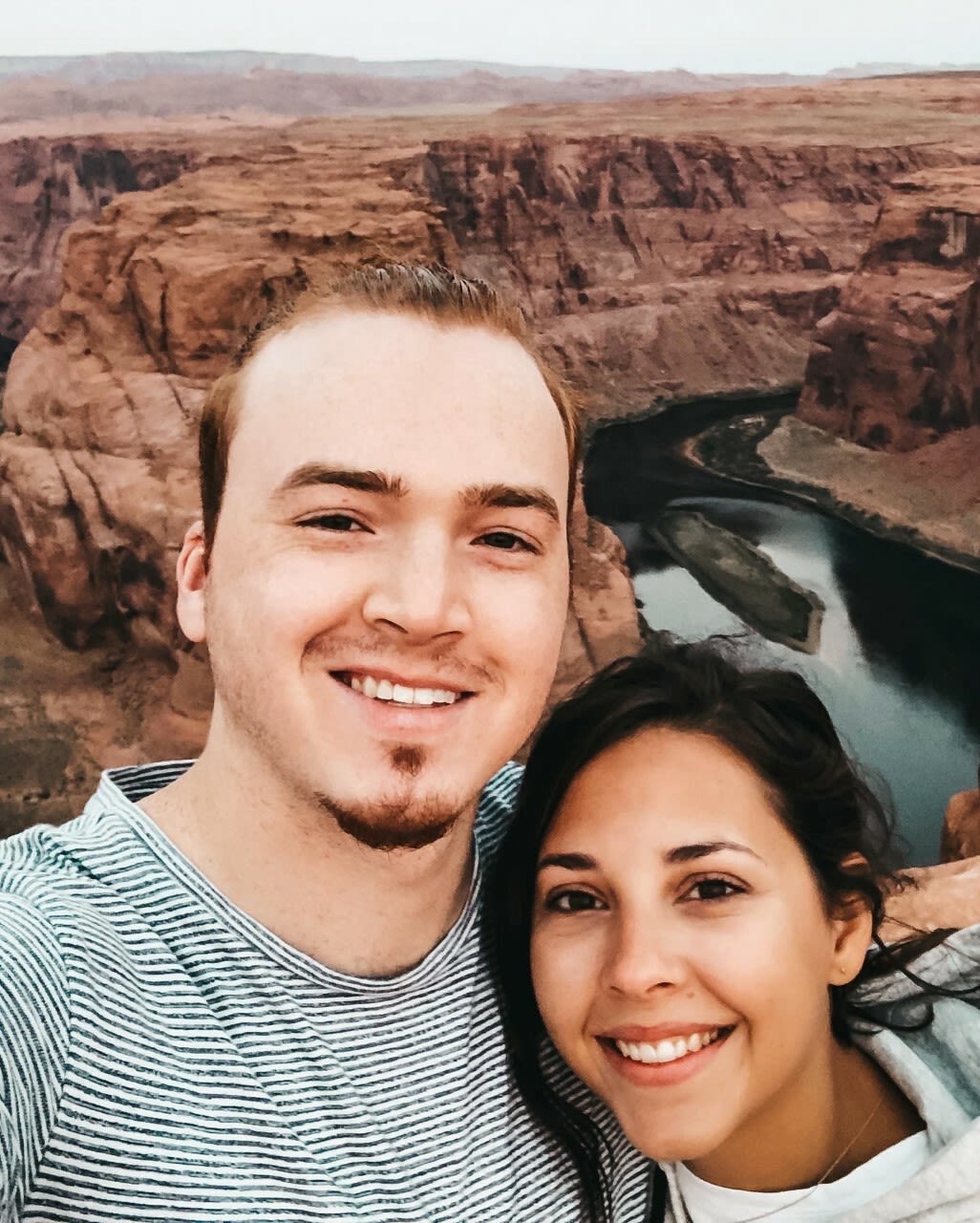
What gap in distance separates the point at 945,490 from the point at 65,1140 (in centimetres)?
844

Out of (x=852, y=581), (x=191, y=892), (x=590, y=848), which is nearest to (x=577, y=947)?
(x=590, y=848)

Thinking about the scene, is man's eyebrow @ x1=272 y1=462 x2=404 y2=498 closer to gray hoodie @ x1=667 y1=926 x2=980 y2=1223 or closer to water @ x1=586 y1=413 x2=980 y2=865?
gray hoodie @ x1=667 y1=926 x2=980 y2=1223

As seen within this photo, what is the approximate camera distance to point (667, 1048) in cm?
126

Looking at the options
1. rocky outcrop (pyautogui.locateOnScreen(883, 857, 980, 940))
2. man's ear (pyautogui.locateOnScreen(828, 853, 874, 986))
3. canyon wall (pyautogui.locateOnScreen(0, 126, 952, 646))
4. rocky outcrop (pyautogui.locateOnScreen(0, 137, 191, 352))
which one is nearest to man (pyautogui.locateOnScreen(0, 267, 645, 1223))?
man's ear (pyautogui.locateOnScreen(828, 853, 874, 986))

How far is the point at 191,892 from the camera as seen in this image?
119 cm

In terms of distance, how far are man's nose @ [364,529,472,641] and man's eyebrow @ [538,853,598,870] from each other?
15.9 inches

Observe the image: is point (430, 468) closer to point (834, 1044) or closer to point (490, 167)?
point (834, 1044)

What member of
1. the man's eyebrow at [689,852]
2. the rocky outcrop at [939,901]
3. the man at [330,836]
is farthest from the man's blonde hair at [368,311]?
the rocky outcrop at [939,901]

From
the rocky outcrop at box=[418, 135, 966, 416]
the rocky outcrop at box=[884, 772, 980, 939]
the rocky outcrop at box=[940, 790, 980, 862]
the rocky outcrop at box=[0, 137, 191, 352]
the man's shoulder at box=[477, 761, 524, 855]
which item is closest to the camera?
the man's shoulder at box=[477, 761, 524, 855]

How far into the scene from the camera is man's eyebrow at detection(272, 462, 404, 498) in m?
1.22

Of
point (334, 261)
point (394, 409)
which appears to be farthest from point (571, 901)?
point (334, 261)

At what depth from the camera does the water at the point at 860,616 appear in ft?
22.0

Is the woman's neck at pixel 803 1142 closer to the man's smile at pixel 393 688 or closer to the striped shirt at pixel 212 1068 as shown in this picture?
the striped shirt at pixel 212 1068

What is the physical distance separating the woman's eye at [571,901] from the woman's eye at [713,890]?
14 centimetres
